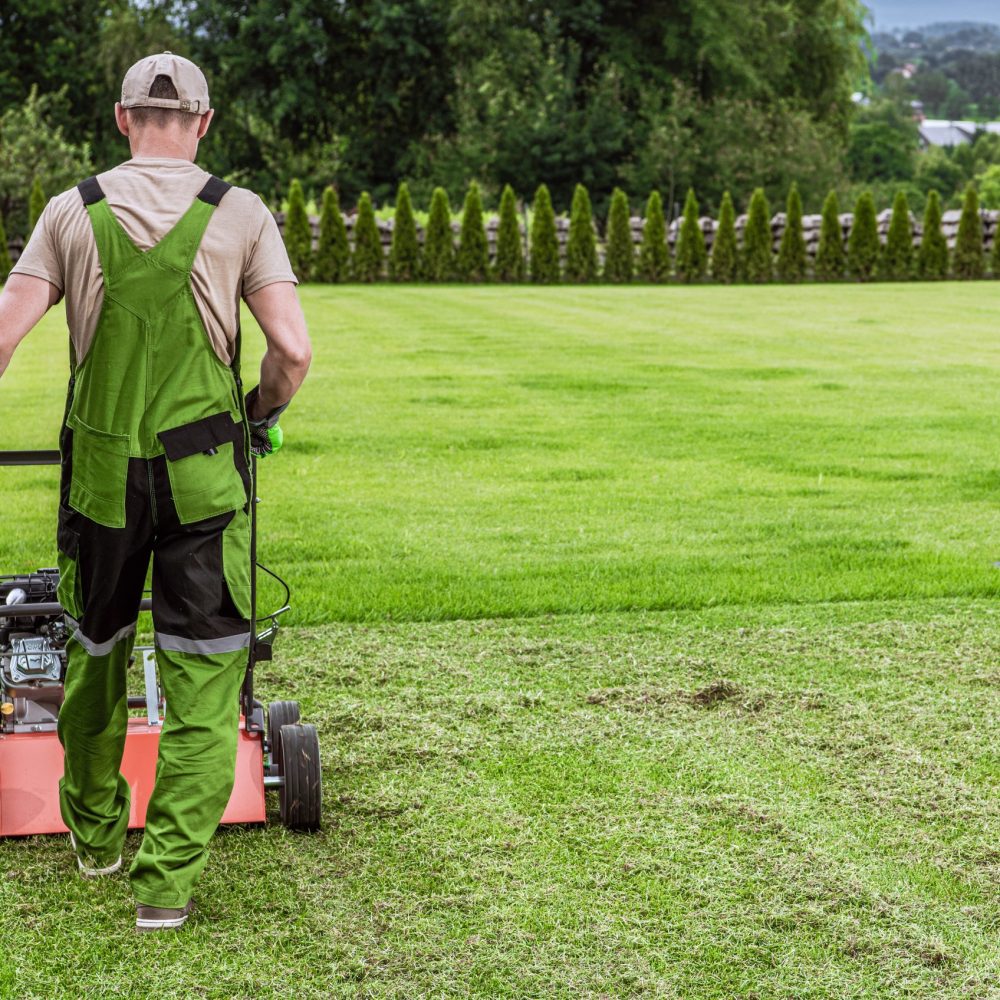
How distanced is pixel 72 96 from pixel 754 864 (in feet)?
146

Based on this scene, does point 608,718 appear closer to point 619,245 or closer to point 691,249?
point 619,245

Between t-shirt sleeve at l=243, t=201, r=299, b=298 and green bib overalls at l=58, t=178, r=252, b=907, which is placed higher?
t-shirt sleeve at l=243, t=201, r=299, b=298

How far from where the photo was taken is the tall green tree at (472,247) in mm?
26297

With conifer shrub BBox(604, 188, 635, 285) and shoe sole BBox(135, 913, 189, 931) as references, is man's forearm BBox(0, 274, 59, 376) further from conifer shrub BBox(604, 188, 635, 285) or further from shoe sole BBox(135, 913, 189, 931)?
conifer shrub BBox(604, 188, 635, 285)

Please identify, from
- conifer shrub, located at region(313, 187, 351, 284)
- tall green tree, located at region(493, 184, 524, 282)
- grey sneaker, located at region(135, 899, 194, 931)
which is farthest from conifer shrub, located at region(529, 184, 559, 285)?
grey sneaker, located at region(135, 899, 194, 931)

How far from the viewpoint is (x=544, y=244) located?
26.5 meters

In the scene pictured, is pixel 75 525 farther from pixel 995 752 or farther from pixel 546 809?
pixel 995 752

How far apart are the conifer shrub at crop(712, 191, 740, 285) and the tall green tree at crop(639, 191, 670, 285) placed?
937mm

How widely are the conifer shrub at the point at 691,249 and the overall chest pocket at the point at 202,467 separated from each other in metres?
24.4

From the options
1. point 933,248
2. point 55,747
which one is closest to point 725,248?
point 933,248

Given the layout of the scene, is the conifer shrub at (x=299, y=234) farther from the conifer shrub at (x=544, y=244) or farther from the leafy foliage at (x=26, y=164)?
the leafy foliage at (x=26, y=164)

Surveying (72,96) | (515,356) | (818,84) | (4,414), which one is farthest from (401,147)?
(4,414)

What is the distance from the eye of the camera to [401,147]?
4244 centimetres

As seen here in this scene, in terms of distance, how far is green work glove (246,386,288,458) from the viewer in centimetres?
315
